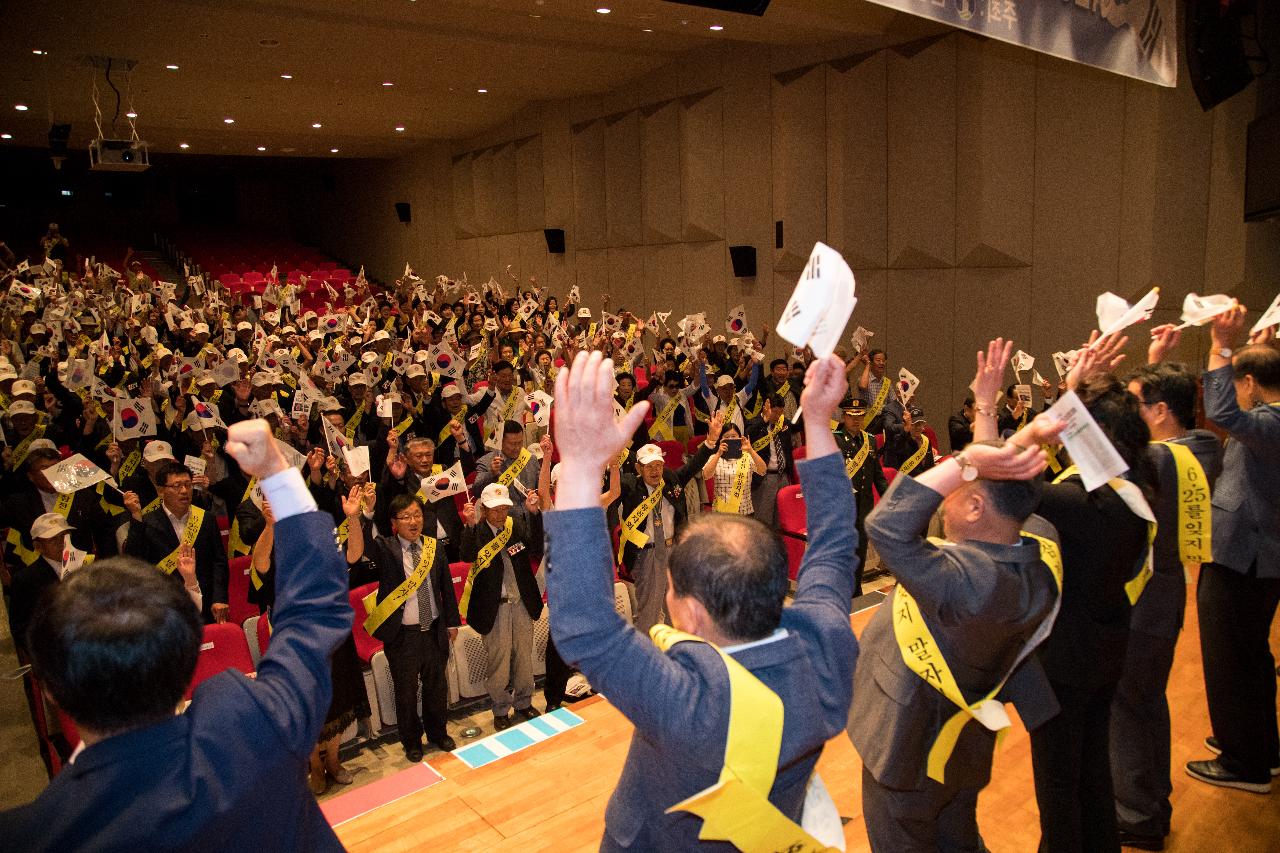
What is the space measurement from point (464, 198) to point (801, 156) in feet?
39.2

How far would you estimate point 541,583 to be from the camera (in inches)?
260

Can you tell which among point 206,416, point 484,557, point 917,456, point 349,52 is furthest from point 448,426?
point 349,52

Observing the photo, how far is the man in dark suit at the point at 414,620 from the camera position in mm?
5492

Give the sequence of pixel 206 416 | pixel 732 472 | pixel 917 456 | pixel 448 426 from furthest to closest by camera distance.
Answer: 1. pixel 448 426
2. pixel 917 456
3. pixel 206 416
4. pixel 732 472

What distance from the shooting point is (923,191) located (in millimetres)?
12141

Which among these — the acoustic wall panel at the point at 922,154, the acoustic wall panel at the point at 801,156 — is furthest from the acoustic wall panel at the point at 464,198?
the acoustic wall panel at the point at 922,154

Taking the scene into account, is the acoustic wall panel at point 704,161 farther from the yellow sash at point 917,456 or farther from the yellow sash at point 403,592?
the yellow sash at point 403,592

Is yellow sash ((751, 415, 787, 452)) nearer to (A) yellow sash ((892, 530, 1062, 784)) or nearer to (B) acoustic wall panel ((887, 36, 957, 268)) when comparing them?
(B) acoustic wall panel ((887, 36, 957, 268))

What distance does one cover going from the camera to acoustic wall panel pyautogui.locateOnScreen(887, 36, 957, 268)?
11.7 metres

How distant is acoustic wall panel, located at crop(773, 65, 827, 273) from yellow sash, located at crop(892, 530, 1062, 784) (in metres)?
11.3

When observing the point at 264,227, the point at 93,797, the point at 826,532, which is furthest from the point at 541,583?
the point at 264,227

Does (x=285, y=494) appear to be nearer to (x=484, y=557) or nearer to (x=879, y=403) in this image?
(x=484, y=557)

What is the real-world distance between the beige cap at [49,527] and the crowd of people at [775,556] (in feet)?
0.06

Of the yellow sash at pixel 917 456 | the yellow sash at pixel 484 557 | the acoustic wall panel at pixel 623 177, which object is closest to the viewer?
the yellow sash at pixel 484 557
